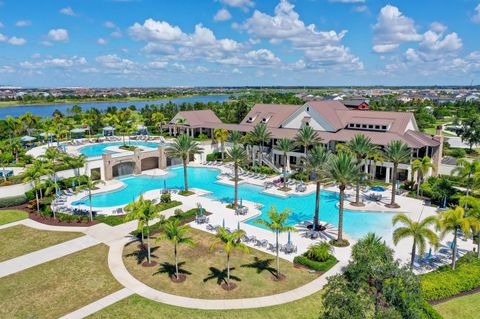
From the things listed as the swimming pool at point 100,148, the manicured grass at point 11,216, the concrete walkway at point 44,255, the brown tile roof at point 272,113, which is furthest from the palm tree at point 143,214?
the swimming pool at point 100,148

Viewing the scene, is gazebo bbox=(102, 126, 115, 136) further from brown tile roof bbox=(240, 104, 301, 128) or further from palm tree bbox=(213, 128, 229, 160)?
brown tile roof bbox=(240, 104, 301, 128)

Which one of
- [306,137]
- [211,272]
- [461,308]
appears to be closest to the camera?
[461,308]

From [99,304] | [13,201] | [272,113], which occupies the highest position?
[272,113]

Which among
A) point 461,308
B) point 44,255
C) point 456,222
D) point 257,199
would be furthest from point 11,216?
point 456,222

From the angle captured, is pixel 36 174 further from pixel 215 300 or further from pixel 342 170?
pixel 342 170

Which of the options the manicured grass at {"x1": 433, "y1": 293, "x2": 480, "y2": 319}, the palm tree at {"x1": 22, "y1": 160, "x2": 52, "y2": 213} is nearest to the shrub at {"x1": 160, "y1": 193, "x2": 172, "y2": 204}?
the palm tree at {"x1": 22, "y1": 160, "x2": 52, "y2": 213}

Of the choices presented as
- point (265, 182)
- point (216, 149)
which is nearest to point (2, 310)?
point (265, 182)

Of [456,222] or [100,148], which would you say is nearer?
[456,222]
